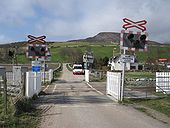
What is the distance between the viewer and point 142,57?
12106 centimetres

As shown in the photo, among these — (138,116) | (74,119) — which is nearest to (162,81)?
(138,116)

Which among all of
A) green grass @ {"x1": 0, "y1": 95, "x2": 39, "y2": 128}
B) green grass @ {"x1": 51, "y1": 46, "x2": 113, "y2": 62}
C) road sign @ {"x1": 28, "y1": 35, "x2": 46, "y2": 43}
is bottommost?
green grass @ {"x1": 0, "y1": 95, "x2": 39, "y2": 128}

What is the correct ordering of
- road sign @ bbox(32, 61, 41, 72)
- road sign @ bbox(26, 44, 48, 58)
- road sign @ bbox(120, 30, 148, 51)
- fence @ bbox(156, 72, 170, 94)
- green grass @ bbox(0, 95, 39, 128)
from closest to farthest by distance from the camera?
green grass @ bbox(0, 95, 39, 128) → road sign @ bbox(120, 30, 148, 51) → fence @ bbox(156, 72, 170, 94) → road sign @ bbox(26, 44, 48, 58) → road sign @ bbox(32, 61, 41, 72)

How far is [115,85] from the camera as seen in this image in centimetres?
1820

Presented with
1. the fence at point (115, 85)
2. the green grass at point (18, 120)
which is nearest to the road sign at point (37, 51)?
the fence at point (115, 85)

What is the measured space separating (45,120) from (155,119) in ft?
11.9

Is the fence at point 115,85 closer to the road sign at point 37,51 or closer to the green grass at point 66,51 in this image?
the road sign at point 37,51

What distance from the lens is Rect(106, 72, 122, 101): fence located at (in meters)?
17.1

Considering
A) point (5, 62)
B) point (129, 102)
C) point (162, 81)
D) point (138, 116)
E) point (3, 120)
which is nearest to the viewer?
point (3, 120)

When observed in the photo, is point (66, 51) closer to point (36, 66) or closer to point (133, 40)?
point (36, 66)

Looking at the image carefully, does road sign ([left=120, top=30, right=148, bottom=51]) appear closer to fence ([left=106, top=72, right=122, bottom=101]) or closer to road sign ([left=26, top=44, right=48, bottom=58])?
fence ([left=106, top=72, right=122, bottom=101])

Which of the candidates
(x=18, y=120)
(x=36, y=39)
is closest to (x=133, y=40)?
(x=18, y=120)

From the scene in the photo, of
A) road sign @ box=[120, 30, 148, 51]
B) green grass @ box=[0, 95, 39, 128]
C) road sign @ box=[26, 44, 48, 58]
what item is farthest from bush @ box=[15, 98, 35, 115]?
road sign @ box=[26, 44, 48, 58]

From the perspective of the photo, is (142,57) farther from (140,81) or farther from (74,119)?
(74,119)
